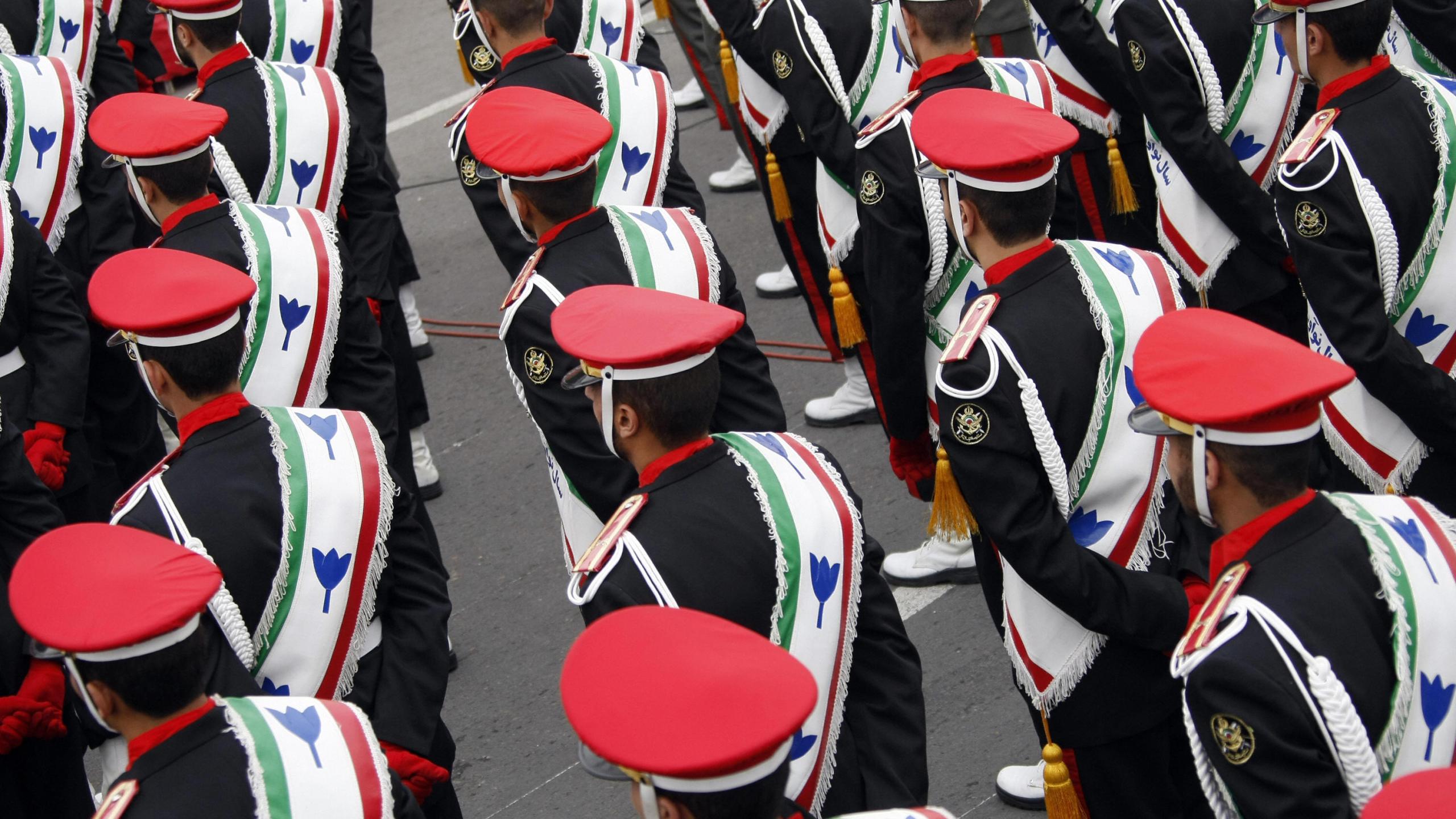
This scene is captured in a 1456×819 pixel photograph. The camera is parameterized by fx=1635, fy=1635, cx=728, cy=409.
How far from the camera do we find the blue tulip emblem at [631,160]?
5.00 metres

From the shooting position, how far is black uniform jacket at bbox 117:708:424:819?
253 cm

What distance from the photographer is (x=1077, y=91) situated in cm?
542

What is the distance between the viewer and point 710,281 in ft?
13.3

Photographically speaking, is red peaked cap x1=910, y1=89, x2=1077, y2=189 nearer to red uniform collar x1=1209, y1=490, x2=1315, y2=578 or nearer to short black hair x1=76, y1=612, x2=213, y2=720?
red uniform collar x1=1209, y1=490, x2=1315, y2=578

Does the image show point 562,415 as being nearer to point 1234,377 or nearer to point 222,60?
point 1234,377

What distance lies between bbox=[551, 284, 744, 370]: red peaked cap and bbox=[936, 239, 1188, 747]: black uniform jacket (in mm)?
534

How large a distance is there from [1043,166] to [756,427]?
924mm

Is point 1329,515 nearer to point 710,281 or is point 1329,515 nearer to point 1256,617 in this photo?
point 1256,617

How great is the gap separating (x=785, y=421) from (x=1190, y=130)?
1512 millimetres

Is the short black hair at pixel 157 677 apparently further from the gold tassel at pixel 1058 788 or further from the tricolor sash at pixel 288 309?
the tricolor sash at pixel 288 309

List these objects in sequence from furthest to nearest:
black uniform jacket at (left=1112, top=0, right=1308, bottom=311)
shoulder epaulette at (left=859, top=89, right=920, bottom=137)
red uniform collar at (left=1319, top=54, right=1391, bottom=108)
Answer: black uniform jacket at (left=1112, top=0, right=1308, bottom=311)
shoulder epaulette at (left=859, top=89, right=920, bottom=137)
red uniform collar at (left=1319, top=54, right=1391, bottom=108)

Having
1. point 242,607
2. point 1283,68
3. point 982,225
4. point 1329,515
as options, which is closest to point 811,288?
point 1283,68

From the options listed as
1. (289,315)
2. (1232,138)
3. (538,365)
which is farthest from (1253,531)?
(289,315)

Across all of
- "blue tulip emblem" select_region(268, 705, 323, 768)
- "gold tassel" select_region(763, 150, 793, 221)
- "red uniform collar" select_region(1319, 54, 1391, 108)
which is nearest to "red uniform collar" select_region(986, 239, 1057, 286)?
"red uniform collar" select_region(1319, 54, 1391, 108)
